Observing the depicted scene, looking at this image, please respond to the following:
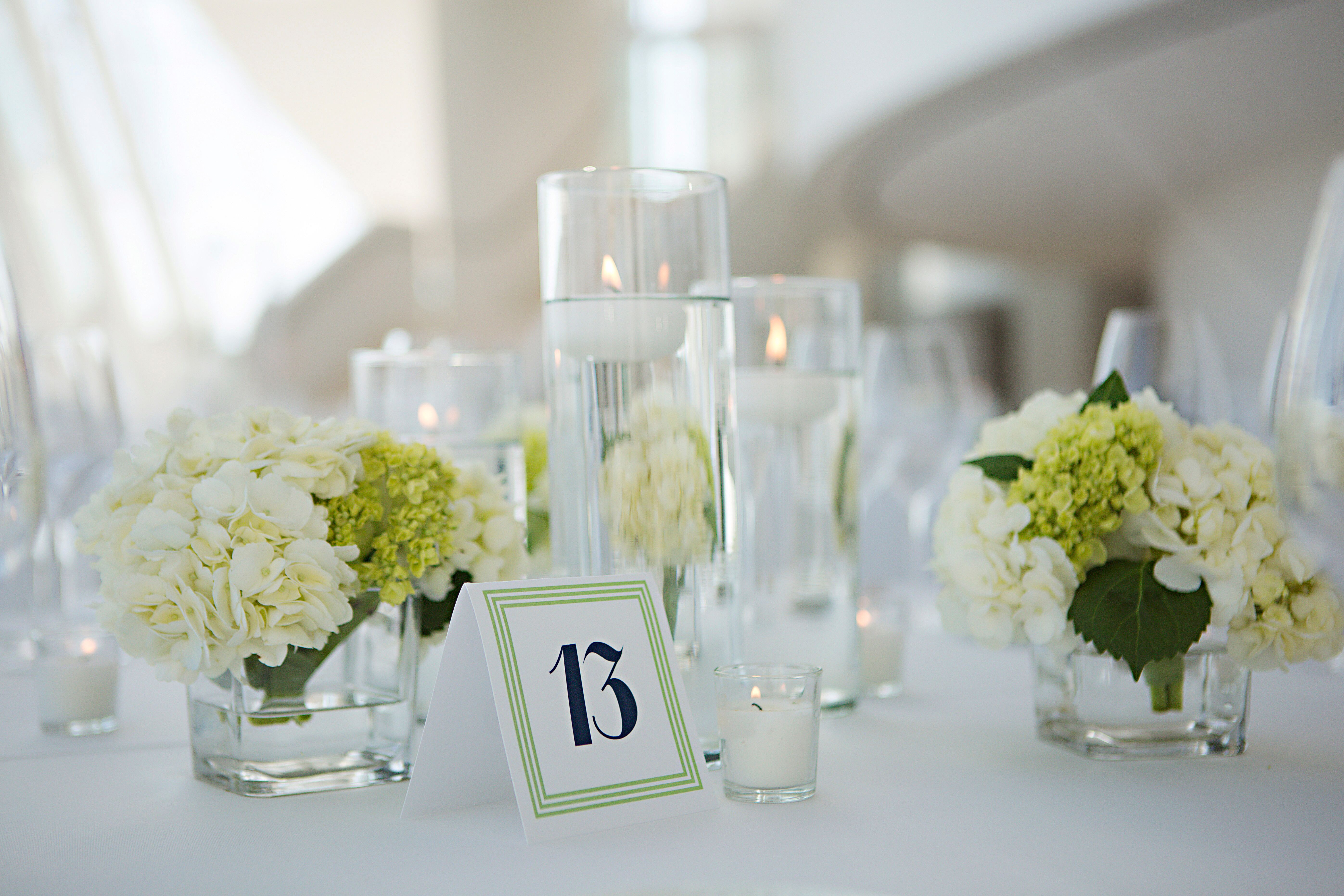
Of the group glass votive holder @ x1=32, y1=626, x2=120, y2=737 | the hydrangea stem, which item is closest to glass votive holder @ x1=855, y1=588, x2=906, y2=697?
the hydrangea stem

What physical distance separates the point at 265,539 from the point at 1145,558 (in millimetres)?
534

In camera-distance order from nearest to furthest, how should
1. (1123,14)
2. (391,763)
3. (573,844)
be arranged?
1. (573,844)
2. (391,763)
3. (1123,14)

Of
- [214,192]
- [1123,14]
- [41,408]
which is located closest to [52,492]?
[41,408]

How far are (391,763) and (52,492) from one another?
81cm

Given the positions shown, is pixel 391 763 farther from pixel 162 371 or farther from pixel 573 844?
pixel 162 371

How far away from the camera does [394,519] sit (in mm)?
695

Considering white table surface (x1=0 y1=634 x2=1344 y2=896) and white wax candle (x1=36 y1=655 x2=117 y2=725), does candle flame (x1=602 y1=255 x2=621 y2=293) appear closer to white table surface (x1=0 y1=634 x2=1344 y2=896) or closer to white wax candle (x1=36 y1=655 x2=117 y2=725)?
white table surface (x1=0 y1=634 x2=1344 y2=896)

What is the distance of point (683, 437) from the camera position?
750 millimetres

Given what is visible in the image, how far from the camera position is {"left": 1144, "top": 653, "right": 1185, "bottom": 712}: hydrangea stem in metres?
0.74

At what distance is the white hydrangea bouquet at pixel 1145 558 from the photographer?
71 centimetres

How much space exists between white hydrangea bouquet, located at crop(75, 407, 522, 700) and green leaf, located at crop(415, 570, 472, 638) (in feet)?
0.07

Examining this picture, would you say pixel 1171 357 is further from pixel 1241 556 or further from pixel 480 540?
pixel 480 540

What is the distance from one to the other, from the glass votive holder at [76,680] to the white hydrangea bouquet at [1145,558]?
62 centimetres

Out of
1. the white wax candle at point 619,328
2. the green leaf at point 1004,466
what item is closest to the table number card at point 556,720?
the white wax candle at point 619,328
